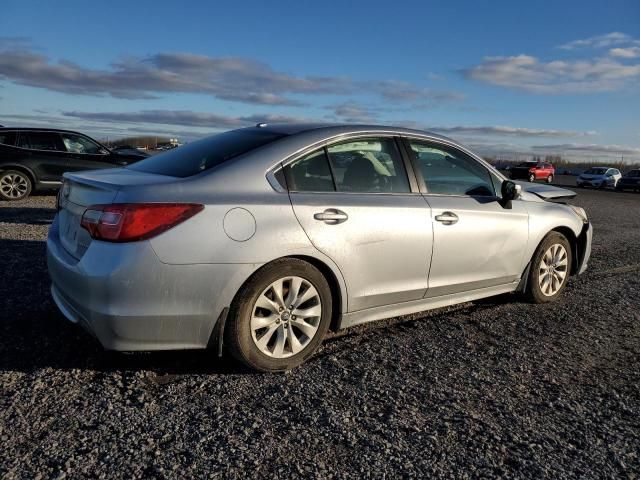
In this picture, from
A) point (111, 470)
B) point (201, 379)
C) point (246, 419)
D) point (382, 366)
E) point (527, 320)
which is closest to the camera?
point (111, 470)

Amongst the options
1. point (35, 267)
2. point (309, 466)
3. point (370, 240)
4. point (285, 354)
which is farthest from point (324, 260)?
point (35, 267)

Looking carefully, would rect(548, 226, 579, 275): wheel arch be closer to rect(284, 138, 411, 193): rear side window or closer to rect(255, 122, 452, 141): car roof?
rect(255, 122, 452, 141): car roof

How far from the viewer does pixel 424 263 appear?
13.8 ft

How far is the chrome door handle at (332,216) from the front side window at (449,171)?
3.13 feet

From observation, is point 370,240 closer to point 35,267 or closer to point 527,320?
point 527,320

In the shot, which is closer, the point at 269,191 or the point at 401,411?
the point at 401,411

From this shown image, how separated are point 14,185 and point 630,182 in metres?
35.5

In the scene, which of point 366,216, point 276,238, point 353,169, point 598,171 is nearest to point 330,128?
point 353,169

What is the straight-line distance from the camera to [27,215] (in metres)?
10.1

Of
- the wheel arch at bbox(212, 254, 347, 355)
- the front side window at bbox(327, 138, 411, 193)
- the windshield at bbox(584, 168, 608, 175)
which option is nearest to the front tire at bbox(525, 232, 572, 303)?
the front side window at bbox(327, 138, 411, 193)

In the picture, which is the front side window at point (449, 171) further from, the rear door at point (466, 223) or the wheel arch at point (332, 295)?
the wheel arch at point (332, 295)

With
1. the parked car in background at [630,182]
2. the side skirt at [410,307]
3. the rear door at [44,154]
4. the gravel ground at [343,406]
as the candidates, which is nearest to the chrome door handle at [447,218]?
the side skirt at [410,307]

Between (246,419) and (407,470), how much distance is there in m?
0.88

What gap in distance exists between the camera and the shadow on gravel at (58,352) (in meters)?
3.57
